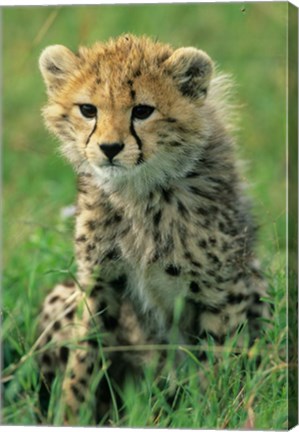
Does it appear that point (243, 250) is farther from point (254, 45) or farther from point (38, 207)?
point (254, 45)

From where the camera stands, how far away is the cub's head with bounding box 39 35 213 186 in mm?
4863

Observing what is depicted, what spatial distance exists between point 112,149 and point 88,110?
0.87ft

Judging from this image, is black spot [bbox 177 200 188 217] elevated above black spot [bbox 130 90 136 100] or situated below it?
below

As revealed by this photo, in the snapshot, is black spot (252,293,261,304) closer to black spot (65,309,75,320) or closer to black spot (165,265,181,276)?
black spot (165,265,181,276)

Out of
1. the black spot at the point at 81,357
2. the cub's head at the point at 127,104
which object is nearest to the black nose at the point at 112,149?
the cub's head at the point at 127,104

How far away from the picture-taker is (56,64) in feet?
17.0

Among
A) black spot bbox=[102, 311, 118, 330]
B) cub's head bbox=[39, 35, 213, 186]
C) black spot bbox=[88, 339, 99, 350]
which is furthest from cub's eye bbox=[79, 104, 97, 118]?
black spot bbox=[88, 339, 99, 350]

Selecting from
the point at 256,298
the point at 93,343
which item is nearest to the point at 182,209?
the point at 256,298

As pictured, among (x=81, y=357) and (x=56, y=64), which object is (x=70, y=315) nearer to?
(x=81, y=357)

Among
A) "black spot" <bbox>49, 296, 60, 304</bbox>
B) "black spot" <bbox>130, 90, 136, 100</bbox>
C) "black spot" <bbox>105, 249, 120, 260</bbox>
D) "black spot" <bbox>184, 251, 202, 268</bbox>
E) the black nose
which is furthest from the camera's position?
"black spot" <bbox>49, 296, 60, 304</bbox>

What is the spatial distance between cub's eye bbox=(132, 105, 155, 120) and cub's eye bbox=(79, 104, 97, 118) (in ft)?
0.52

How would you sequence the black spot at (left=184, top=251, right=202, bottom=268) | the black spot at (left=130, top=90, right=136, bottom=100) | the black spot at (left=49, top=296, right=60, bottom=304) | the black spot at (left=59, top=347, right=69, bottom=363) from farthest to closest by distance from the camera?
A: 1. the black spot at (left=49, top=296, right=60, bottom=304)
2. the black spot at (left=59, top=347, right=69, bottom=363)
3. the black spot at (left=184, top=251, right=202, bottom=268)
4. the black spot at (left=130, top=90, right=136, bottom=100)

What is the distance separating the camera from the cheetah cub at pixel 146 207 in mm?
4941

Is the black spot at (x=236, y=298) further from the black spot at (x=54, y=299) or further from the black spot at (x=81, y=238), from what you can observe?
the black spot at (x=54, y=299)
